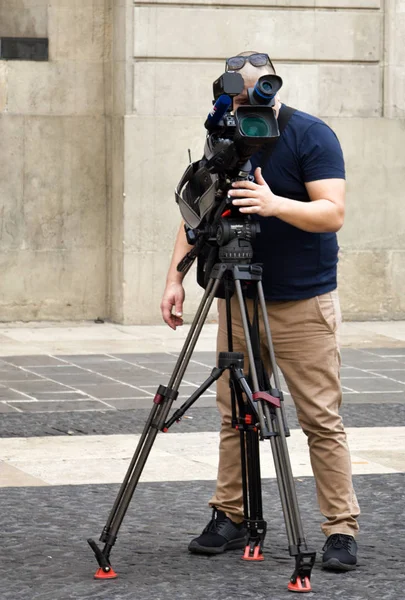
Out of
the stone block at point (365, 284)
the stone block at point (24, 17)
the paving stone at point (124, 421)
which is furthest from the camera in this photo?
the stone block at point (365, 284)

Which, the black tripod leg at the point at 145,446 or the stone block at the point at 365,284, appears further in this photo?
the stone block at the point at 365,284

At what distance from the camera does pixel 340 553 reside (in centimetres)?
492

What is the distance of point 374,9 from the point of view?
12.0 metres

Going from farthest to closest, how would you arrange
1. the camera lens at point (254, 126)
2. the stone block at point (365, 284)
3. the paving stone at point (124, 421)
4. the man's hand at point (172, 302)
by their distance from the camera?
the stone block at point (365, 284) → the paving stone at point (124, 421) → the man's hand at point (172, 302) → the camera lens at point (254, 126)

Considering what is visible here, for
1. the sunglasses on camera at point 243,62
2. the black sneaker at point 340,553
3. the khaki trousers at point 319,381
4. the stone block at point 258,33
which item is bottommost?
the black sneaker at point 340,553

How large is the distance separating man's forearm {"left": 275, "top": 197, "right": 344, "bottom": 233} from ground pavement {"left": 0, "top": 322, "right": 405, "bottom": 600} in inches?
47.7

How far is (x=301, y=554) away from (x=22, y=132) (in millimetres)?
7642

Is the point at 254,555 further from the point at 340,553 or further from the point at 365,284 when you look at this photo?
the point at 365,284

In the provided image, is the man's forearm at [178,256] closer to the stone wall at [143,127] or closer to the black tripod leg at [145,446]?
the black tripod leg at [145,446]

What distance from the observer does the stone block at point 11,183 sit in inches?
458

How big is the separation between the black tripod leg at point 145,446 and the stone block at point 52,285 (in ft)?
22.9

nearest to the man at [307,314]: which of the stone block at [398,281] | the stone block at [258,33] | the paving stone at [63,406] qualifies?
the paving stone at [63,406]

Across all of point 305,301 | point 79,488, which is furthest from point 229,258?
point 79,488

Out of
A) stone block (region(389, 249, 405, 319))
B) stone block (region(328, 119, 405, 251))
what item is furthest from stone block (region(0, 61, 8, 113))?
stone block (region(389, 249, 405, 319))
